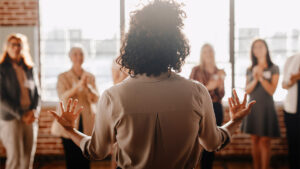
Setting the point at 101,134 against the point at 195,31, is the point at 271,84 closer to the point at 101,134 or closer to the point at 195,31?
the point at 195,31

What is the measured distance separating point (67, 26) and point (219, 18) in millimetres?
2246

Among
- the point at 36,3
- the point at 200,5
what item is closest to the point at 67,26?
the point at 36,3

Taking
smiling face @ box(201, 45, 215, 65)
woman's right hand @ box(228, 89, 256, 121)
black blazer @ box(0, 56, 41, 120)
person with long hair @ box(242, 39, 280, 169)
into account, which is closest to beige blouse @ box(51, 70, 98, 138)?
black blazer @ box(0, 56, 41, 120)

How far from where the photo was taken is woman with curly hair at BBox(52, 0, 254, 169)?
1.08m

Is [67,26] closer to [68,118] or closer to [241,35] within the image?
[241,35]

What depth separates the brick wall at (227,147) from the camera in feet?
14.0

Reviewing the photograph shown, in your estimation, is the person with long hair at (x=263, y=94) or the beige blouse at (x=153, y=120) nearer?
the beige blouse at (x=153, y=120)

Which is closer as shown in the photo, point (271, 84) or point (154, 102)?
point (154, 102)

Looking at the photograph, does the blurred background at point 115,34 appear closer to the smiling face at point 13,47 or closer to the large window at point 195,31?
the large window at point 195,31

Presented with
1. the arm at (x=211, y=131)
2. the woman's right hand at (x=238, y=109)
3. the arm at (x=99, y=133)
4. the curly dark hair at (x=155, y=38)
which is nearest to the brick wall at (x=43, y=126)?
the woman's right hand at (x=238, y=109)

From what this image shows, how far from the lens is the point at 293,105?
3.25 m

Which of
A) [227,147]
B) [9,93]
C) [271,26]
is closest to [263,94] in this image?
[227,147]

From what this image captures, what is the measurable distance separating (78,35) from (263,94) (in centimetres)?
273

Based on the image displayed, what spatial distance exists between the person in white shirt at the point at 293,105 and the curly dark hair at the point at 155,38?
2.48m
